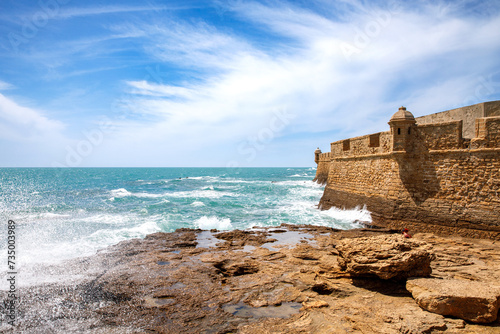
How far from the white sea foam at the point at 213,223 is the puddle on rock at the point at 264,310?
947 centimetres

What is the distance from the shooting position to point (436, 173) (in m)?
11.4

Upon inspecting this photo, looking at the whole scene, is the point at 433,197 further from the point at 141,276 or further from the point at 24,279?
the point at 24,279

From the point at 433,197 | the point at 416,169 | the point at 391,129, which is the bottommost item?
the point at 433,197

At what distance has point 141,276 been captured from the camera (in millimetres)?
7711

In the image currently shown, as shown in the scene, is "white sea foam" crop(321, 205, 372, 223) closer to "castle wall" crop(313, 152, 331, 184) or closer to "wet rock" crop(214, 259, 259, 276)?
"wet rock" crop(214, 259, 259, 276)

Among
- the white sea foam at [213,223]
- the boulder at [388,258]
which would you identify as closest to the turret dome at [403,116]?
the boulder at [388,258]

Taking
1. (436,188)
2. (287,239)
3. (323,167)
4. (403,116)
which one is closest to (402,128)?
(403,116)

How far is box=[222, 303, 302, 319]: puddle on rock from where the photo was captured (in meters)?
5.56

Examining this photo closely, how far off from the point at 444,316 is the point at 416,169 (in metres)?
8.57

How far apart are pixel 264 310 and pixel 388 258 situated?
A: 112 inches

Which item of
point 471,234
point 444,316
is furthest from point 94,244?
point 471,234

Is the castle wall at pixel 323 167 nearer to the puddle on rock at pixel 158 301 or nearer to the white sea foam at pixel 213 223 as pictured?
the white sea foam at pixel 213 223

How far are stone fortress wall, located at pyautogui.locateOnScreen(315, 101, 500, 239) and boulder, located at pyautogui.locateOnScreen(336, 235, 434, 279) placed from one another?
220 inches

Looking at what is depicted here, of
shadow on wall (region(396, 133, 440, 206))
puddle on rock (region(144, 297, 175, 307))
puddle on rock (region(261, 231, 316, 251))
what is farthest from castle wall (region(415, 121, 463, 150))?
puddle on rock (region(144, 297, 175, 307))
